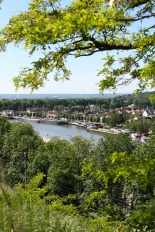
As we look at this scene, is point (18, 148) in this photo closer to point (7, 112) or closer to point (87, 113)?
point (87, 113)

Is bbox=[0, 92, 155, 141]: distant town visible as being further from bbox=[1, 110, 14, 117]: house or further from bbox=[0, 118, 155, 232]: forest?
bbox=[0, 118, 155, 232]: forest

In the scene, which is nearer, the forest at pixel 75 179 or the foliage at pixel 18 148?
the forest at pixel 75 179

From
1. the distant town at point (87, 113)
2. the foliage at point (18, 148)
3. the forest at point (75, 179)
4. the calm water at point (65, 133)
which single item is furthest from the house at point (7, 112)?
the foliage at point (18, 148)

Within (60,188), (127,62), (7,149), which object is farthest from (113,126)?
(127,62)

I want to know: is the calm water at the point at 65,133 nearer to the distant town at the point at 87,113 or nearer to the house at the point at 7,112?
the distant town at the point at 87,113

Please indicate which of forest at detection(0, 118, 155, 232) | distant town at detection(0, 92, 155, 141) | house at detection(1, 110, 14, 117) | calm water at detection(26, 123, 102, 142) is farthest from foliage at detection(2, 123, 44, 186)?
house at detection(1, 110, 14, 117)

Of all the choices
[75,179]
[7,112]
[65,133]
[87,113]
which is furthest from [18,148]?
[7,112]

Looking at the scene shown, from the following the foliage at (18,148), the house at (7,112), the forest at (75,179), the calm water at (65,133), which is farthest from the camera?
the house at (7,112)

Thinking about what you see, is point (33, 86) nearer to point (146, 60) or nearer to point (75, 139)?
point (146, 60)

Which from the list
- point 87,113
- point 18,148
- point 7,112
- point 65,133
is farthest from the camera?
point 7,112
